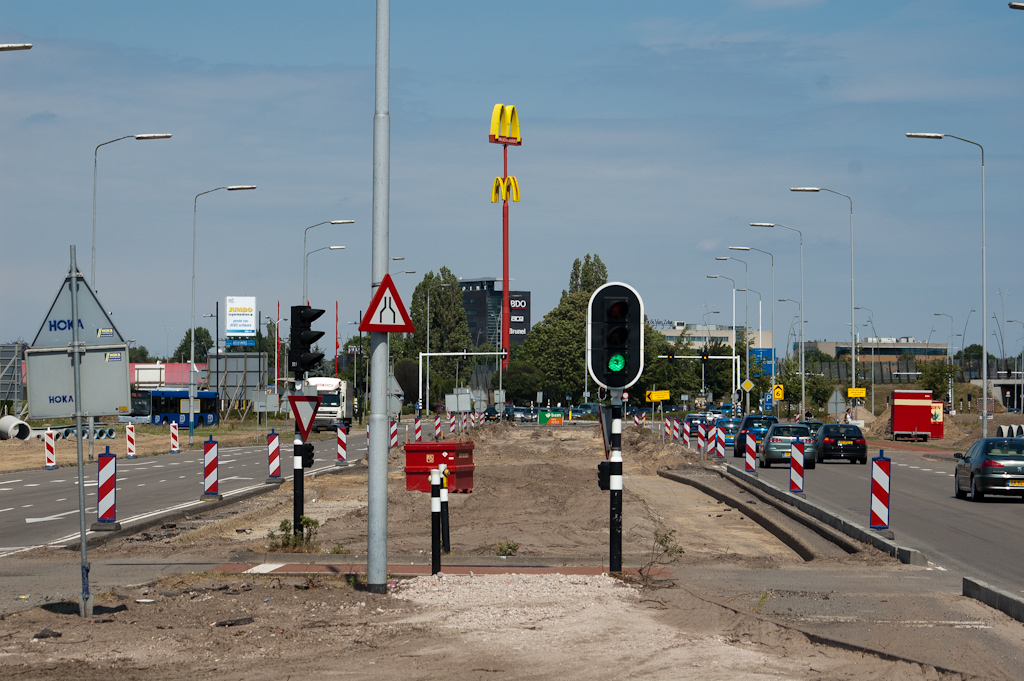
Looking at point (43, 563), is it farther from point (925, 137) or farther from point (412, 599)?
point (925, 137)

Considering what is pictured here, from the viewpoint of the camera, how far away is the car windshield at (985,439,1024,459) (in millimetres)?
25578

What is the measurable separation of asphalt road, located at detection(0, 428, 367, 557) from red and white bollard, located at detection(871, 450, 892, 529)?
39.8ft

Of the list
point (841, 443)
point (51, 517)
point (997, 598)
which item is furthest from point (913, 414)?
point (997, 598)

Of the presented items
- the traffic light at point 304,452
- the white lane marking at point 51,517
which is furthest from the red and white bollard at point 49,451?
the traffic light at point 304,452

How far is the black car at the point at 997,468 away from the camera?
25.3 m

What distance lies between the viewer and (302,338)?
1733cm

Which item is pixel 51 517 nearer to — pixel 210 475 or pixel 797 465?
pixel 210 475

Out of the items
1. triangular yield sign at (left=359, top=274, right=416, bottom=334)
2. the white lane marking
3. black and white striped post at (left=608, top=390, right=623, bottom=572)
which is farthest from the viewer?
the white lane marking

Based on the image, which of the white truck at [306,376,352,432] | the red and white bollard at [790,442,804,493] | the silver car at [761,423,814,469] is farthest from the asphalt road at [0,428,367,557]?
the white truck at [306,376,352,432]

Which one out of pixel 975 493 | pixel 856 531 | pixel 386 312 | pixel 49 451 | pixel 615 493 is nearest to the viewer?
pixel 386 312

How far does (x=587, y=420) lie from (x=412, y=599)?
98.7 metres

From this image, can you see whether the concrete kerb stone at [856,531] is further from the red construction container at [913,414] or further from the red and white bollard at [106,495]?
the red construction container at [913,414]

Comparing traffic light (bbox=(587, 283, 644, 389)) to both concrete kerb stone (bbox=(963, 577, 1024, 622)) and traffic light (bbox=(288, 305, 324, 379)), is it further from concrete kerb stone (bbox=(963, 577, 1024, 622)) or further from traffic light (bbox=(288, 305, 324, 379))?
traffic light (bbox=(288, 305, 324, 379))

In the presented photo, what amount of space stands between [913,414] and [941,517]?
45.8 meters
